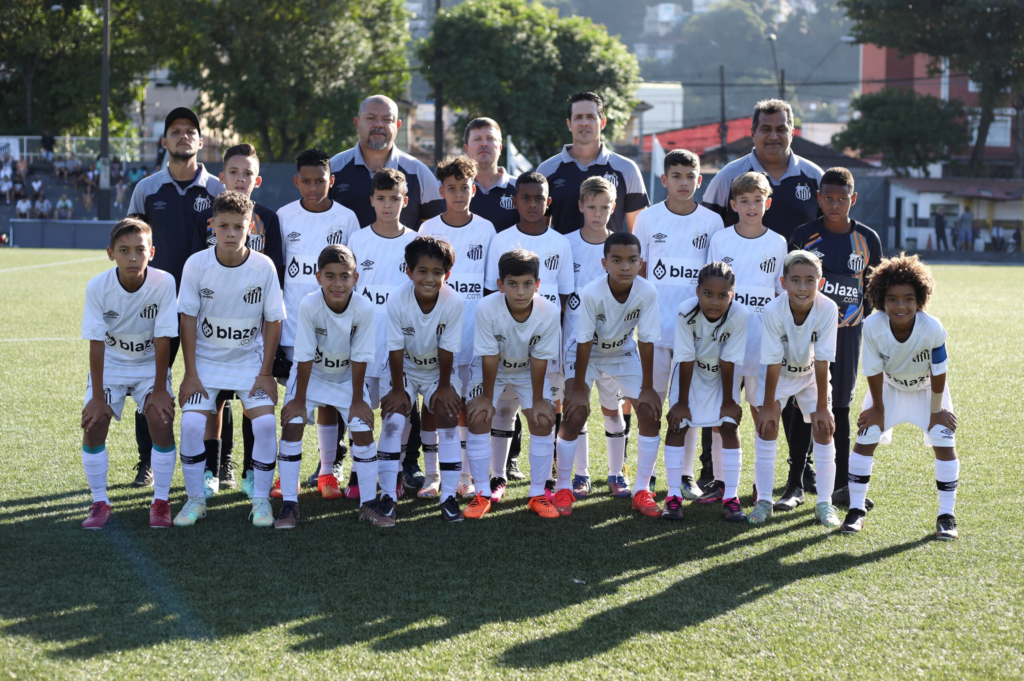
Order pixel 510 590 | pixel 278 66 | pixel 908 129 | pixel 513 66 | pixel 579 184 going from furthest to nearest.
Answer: pixel 908 129, pixel 513 66, pixel 278 66, pixel 579 184, pixel 510 590

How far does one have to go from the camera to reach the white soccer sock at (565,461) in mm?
4969

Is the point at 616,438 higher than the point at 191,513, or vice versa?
the point at 616,438

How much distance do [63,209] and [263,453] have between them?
28598mm

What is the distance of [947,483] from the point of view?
15.0ft

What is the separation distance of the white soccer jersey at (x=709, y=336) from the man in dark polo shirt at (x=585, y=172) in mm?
1012

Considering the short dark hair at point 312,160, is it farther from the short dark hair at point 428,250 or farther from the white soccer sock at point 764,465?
the white soccer sock at point 764,465

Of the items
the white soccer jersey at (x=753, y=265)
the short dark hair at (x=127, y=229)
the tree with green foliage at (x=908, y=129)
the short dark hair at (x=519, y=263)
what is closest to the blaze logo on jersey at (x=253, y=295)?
the short dark hair at (x=127, y=229)

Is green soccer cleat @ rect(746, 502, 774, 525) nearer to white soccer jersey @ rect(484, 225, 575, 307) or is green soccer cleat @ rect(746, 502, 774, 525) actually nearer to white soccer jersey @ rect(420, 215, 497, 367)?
white soccer jersey @ rect(484, 225, 575, 307)

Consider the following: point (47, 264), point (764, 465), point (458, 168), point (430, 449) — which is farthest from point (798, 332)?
point (47, 264)

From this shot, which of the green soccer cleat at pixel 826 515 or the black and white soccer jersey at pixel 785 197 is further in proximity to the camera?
the black and white soccer jersey at pixel 785 197

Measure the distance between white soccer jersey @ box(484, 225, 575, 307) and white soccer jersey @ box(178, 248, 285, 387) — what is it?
1161 millimetres

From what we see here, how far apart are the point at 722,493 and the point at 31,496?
12.1 ft

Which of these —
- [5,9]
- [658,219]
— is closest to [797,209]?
[658,219]

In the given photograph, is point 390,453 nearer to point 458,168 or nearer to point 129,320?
point 129,320
